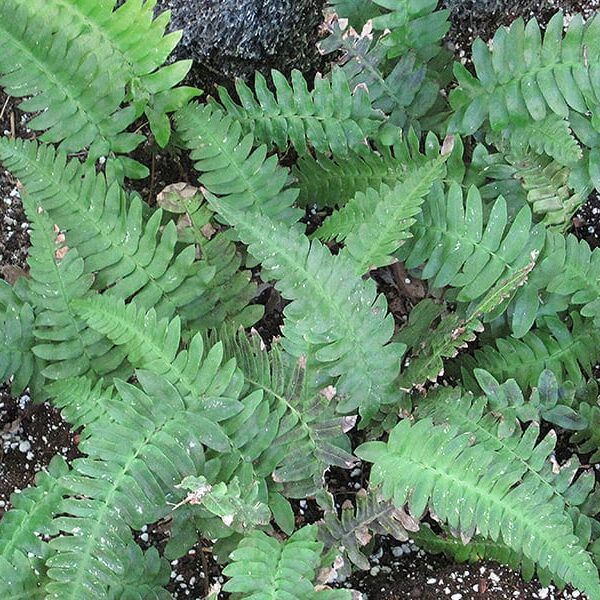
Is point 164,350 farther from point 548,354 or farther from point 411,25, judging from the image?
point 411,25

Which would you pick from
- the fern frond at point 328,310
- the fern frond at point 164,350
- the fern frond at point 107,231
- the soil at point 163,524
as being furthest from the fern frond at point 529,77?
the fern frond at point 164,350

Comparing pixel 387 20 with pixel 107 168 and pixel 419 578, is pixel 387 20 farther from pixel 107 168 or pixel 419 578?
pixel 419 578

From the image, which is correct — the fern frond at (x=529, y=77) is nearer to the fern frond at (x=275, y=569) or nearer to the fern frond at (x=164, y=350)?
the fern frond at (x=164, y=350)

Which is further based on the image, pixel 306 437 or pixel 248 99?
pixel 248 99

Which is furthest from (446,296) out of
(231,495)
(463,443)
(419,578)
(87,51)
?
(87,51)

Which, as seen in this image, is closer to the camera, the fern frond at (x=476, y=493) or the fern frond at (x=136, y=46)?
the fern frond at (x=476, y=493)

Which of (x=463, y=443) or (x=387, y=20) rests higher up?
(x=387, y=20)

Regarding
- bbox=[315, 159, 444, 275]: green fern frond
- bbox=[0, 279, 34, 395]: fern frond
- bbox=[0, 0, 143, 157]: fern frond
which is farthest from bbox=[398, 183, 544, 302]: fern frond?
bbox=[0, 279, 34, 395]: fern frond

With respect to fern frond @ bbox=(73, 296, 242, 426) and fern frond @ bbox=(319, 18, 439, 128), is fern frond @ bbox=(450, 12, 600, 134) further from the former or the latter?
fern frond @ bbox=(73, 296, 242, 426)
